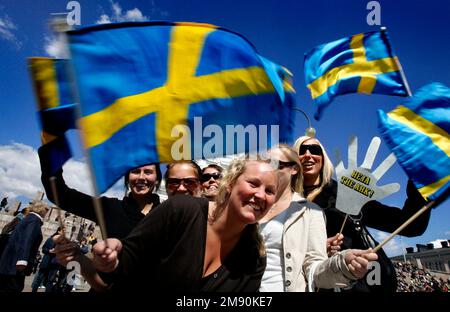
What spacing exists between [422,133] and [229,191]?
2295 mm

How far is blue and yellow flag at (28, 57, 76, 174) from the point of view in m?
2.47

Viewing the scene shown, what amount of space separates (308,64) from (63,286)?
8.32 meters

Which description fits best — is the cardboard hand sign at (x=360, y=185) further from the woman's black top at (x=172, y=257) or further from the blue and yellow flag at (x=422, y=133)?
the woman's black top at (x=172, y=257)

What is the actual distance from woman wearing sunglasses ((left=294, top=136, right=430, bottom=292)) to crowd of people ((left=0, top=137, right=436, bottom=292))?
4 centimetres

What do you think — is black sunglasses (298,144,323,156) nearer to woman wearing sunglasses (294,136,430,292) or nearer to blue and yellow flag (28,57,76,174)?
woman wearing sunglasses (294,136,430,292)

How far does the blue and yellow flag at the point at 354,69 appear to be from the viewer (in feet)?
12.9

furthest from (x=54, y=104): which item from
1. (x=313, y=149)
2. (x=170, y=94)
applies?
(x=313, y=149)

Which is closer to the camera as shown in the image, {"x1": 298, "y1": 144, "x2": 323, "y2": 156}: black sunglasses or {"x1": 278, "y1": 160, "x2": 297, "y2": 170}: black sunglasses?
{"x1": 278, "y1": 160, "x2": 297, "y2": 170}: black sunglasses

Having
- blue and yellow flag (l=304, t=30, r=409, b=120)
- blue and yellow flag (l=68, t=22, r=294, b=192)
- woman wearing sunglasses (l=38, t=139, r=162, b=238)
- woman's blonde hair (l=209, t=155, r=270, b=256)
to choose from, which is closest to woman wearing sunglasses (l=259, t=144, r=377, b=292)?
woman's blonde hair (l=209, t=155, r=270, b=256)

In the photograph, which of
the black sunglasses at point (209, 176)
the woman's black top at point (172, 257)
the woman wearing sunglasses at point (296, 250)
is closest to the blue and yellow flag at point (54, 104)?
the woman's black top at point (172, 257)

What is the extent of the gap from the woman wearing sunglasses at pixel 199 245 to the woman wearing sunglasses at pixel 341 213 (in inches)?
45.3

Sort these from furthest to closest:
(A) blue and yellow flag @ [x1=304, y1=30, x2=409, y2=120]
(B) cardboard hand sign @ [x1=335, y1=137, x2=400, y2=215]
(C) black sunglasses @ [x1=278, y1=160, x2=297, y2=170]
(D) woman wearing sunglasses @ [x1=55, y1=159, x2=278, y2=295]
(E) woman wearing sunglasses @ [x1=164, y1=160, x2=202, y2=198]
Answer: (A) blue and yellow flag @ [x1=304, y1=30, x2=409, y2=120] → (E) woman wearing sunglasses @ [x1=164, y1=160, x2=202, y2=198] → (B) cardboard hand sign @ [x1=335, y1=137, x2=400, y2=215] → (C) black sunglasses @ [x1=278, y1=160, x2=297, y2=170] → (D) woman wearing sunglasses @ [x1=55, y1=159, x2=278, y2=295]

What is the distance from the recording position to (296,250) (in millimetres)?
2395

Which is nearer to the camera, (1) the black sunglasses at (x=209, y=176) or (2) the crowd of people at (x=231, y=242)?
(2) the crowd of people at (x=231, y=242)
